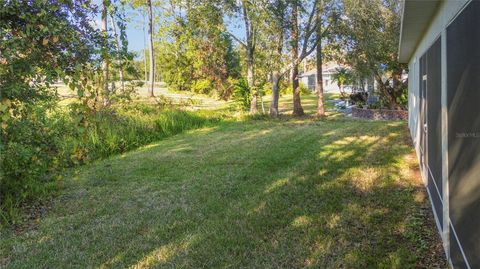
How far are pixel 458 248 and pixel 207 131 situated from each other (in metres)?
10.7

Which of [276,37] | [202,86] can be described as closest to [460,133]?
[276,37]

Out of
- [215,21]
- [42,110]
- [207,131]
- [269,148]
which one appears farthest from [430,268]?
[215,21]

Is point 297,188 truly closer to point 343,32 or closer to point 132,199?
point 132,199

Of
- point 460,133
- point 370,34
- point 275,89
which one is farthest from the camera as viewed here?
point 275,89

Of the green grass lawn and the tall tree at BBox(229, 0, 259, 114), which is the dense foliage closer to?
the green grass lawn

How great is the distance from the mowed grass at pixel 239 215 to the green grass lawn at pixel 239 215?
0.6 inches

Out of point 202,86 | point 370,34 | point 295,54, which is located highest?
point 370,34

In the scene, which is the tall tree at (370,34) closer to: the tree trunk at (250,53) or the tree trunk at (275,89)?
the tree trunk at (275,89)

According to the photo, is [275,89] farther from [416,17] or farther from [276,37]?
[416,17]

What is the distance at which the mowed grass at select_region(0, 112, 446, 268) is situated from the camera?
3891 millimetres

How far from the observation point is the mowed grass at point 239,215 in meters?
3.89

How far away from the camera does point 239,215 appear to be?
502cm

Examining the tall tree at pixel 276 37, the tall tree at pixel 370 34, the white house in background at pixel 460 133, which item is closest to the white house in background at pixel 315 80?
the tall tree at pixel 370 34

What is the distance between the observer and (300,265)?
12.1ft
